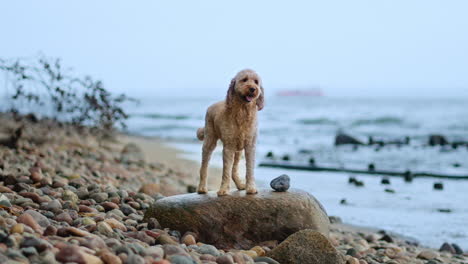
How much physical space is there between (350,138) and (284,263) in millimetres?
19277

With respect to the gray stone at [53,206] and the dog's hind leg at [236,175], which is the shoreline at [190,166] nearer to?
the dog's hind leg at [236,175]

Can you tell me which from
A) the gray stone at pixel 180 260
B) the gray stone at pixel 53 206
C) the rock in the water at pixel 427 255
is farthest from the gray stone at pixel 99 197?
the rock in the water at pixel 427 255

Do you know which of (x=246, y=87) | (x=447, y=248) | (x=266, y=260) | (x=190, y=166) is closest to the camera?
(x=266, y=260)

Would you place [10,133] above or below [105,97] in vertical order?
below

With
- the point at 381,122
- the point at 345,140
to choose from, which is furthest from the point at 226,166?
the point at 381,122

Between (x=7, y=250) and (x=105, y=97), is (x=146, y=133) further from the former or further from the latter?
(x=7, y=250)

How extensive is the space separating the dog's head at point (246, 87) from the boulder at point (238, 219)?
3.52 feet

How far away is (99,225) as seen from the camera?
204 inches

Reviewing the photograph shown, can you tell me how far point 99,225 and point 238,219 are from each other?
1.47m

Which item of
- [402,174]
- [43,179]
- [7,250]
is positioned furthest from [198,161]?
[7,250]

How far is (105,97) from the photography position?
43.5 ft

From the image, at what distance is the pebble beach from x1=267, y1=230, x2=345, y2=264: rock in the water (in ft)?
0.37

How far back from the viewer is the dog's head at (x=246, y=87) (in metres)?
5.55

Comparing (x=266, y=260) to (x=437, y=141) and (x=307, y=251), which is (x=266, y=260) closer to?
(x=307, y=251)
